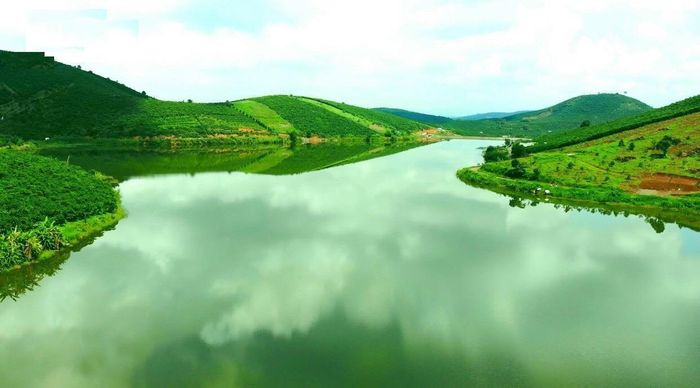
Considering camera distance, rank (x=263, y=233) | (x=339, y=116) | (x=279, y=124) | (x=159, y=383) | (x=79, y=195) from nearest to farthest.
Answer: (x=159, y=383) < (x=263, y=233) < (x=79, y=195) < (x=279, y=124) < (x=339, y=116)

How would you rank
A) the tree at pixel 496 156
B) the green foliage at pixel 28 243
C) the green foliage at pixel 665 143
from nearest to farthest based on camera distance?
the green foliage at pixel 28 243 < the green foliage at pixel 665 143 < the tree at pixel 496 156

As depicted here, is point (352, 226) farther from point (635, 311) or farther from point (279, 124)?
point (279, 124)

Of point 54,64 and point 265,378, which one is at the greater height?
point 54,64

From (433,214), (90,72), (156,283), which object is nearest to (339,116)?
(90,72)

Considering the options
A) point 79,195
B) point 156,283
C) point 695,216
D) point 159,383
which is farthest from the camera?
point 695,216

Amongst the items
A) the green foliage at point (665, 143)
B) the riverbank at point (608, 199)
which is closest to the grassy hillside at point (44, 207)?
the riverbank at point (608, 199)

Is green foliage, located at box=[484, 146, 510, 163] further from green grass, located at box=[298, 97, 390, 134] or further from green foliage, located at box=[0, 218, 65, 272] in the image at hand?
green grass, located at box=[298, 97, 390, 134]

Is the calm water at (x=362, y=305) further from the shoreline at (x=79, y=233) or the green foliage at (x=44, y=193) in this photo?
the green foliage at (x=44, y=193)

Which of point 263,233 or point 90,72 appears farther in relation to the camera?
point 90,72
